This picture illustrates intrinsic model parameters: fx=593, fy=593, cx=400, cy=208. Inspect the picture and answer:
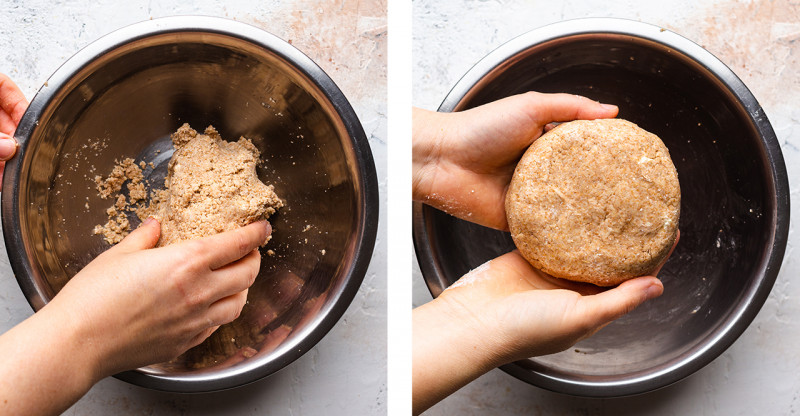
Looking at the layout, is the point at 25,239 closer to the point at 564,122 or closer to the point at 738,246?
the point at 564,122

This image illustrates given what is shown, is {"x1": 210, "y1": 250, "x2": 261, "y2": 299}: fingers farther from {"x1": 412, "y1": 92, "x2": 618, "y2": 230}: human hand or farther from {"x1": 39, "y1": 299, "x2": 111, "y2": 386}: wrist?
{"x1": 412, "y1": 92, "x2": 618, "y2": 230}: human hand

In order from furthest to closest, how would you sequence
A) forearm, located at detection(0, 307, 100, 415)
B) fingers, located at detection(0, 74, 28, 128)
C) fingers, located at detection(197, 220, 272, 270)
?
1. fingers, located at detection(0, 74, 28, 128)
2. fingers, located at detection(197, 220, 272, 270)
3. forearm, located at detection(0, 307, 100, 415)

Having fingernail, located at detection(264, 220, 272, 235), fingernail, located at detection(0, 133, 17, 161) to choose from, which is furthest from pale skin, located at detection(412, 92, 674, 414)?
fingernail, located at detection(0, 133, 17, 161)

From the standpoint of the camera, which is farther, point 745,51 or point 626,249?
point 745,51

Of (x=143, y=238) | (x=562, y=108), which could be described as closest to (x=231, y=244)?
(x=143, y=238)

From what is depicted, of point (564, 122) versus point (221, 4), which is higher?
point (221, 4)

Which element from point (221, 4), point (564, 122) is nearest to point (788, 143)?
point (564, 122)
